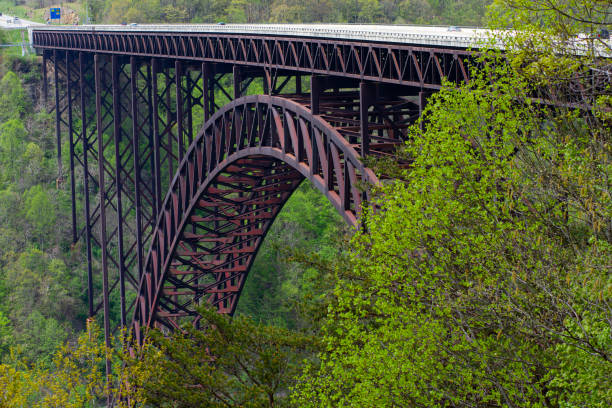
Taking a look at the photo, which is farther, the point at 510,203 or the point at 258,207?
the point at 258,207

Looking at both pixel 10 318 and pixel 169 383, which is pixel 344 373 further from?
pixel 10 318

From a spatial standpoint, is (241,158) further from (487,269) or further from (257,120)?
(487,269)

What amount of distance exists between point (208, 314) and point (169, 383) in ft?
6.57

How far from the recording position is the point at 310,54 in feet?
62.9

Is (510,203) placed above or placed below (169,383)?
above

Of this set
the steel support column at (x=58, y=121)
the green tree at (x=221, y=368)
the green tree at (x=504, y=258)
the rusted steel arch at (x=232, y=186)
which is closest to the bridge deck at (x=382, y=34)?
the green tree at (x=504, y=258)

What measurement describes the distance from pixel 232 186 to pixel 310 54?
31.5ft

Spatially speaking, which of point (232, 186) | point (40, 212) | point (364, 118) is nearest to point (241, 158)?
point (232, 186)

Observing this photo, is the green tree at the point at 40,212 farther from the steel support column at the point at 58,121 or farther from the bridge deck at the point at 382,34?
the bridge deck at the point at 382,34

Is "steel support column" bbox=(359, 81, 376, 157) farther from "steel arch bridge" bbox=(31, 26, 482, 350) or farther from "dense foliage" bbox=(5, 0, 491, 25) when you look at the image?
"dense foliage" bbox=(5, 0, 491, 25)

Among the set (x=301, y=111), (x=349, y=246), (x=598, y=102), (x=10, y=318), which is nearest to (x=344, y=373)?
(x=349, y=246)

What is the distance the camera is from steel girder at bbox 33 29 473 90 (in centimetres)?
1426

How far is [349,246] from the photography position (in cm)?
1333

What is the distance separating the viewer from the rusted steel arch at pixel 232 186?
2053 centimetres
